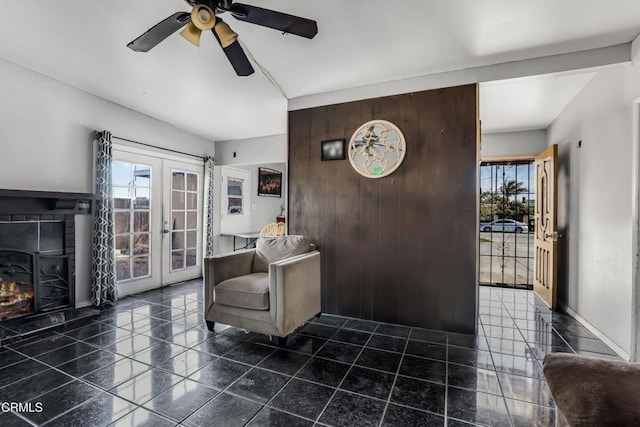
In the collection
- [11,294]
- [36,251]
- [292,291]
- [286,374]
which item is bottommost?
[286,374]

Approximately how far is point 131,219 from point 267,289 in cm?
264

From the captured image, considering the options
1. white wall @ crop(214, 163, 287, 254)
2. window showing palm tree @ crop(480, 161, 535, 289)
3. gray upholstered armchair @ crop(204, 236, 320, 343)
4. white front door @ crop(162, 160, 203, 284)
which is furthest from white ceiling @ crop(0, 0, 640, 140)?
white wall @ crop(214, 163, 287, 254)

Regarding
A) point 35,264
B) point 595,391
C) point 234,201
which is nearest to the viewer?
point 595,391

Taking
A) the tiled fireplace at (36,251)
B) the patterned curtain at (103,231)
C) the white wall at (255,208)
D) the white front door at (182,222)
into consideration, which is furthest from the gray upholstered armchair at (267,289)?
the white wall at (255,208)

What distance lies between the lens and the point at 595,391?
898 millimetres

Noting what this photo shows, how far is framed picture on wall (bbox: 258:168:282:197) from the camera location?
6871 millimetres

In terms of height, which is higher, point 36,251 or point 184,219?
point 184,219

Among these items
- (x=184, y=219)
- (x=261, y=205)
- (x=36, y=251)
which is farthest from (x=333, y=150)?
(x=261, y=205)

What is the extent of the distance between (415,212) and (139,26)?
109 inches

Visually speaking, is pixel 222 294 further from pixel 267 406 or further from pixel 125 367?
pixel 267 406

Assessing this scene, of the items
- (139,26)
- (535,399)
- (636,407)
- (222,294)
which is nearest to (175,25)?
(139,26)

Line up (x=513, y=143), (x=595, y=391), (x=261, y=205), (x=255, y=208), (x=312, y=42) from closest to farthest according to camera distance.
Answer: (x=595, y=391), (x=312, y=42), (x=513, y=143), (x=255, y=208), (x=261, y=205)

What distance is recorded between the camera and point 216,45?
247 cm

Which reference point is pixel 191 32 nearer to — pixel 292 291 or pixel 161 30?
pixel 161 30
